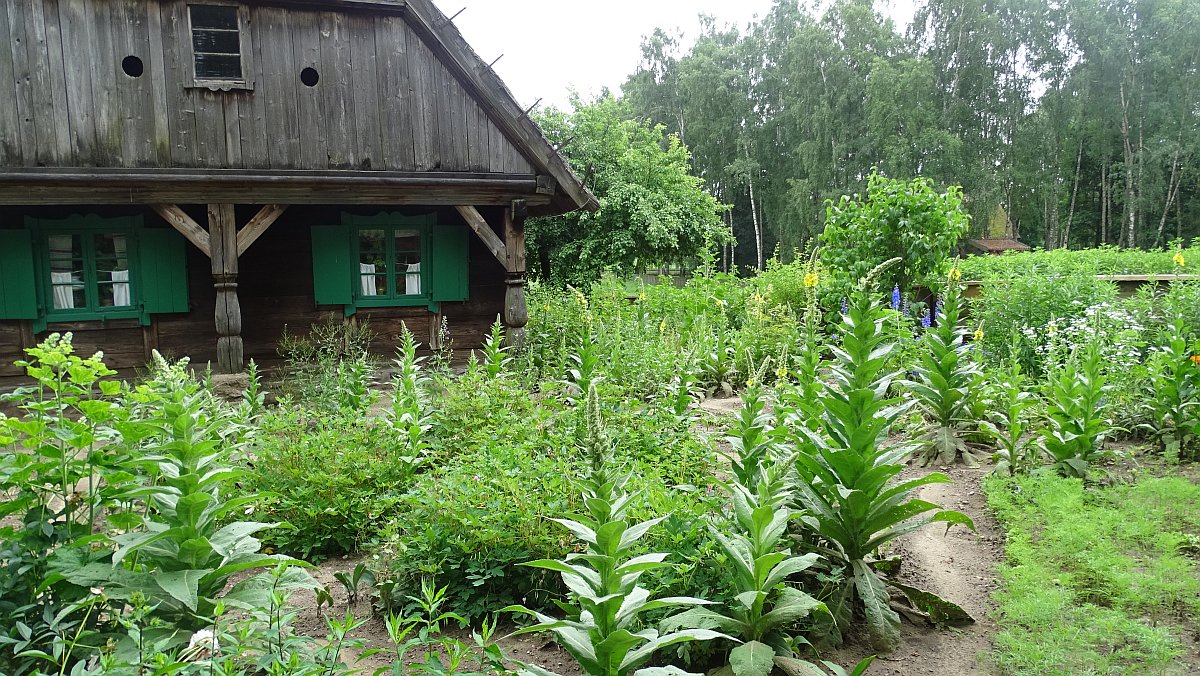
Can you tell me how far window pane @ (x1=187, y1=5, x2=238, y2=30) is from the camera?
907 centimetres

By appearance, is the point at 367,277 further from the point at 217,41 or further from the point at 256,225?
the point at 217,41

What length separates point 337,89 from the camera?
9.44 metres

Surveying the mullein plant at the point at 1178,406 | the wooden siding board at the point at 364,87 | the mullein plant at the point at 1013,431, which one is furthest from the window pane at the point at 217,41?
the mullein plant at the point at 1178,406

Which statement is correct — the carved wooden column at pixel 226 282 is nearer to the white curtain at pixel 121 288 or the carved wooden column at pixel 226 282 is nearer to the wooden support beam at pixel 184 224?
the wooden support beam at pixel 184 224

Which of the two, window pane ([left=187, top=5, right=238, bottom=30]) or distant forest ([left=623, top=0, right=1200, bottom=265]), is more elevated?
distant forest ([left=623, top=0, right=1200, bottom=265])

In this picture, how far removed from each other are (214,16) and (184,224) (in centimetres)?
257

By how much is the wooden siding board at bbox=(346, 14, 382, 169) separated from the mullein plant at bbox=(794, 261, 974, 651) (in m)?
7.50

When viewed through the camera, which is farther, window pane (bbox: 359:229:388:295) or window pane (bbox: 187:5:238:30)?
window pane (bbox: 359:229:388:295)

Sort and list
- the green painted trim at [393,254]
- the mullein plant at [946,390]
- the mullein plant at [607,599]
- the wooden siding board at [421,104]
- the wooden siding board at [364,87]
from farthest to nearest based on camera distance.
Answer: the green painted trim at [393,254], the wooden siding board at [421,104], the wooden siding board at [364,87], the mullein plant at [946,390], the mullein plant at [607,599]

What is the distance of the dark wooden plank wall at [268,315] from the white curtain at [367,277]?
253 millimetres

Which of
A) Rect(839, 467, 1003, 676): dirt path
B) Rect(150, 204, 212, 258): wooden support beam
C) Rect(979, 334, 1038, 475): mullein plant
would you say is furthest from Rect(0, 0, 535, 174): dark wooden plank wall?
Rect(839, 467, 1003, 676): dirt path

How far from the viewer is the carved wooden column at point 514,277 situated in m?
10.1

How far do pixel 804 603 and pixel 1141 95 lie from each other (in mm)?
34028

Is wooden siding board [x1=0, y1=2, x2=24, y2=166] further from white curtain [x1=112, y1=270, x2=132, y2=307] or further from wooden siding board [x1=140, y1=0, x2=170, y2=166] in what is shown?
white curtain [x1=112, y1=270, x2=132, y2=307]
